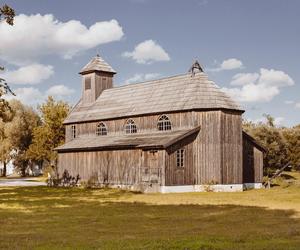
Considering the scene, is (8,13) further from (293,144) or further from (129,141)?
(293,144)

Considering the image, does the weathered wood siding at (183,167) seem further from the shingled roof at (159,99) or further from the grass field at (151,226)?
the grass field at (151,226)

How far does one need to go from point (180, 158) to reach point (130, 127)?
332 inches

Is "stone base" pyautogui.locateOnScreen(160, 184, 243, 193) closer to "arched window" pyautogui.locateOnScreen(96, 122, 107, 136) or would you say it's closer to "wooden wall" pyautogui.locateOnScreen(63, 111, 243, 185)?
"wooden wall" pyautogui.locateOnScreen(63, 111, 243, 185)

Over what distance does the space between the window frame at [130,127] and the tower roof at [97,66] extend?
11270 millimetres

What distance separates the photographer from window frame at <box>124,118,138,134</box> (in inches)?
1865

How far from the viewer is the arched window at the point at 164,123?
44.1 m

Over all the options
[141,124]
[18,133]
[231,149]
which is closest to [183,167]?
[231,149]

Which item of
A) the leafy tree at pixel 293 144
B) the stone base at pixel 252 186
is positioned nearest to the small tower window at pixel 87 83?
the stone base at pixel 252 186

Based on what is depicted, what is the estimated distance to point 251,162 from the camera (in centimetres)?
4641

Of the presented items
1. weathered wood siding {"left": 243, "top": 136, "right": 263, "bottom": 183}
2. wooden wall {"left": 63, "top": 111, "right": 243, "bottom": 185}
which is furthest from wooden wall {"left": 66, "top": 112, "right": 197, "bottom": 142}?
weathered wood siding {"left": 243, "top": 136, "right": 263, "bottom": 183}

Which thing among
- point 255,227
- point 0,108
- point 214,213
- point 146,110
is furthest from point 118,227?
point 146,110

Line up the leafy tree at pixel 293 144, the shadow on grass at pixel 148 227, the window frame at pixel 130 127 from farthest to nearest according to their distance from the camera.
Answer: the leafy tree at pixel 293 144, the window frame at pixel 130 127, the shadow on grass at pixel 148 227

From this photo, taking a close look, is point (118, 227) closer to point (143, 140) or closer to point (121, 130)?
point (143, 140)

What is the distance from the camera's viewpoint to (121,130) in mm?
48750
